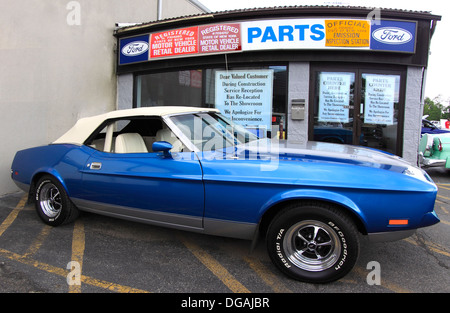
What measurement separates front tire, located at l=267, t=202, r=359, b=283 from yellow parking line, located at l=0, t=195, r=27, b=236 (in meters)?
3.30

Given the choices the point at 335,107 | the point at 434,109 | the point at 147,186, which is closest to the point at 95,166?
the point at 147,186

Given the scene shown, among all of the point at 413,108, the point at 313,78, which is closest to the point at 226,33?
the point at 313,78

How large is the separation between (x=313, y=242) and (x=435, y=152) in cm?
634

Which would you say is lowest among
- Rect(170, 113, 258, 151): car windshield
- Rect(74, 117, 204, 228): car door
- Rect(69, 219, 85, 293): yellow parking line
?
Rect(69, 219, 85, 293): yellow parking line

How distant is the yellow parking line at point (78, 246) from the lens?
2.53m

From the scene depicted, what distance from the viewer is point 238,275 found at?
108 inches

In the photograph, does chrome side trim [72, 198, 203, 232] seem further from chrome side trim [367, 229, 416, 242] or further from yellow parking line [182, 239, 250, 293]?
chrome side trim [367, 229, 416, 242]

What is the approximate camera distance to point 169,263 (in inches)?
116

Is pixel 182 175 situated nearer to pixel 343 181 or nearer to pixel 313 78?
pixel 343 181

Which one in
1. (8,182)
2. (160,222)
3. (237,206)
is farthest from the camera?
(8,182)

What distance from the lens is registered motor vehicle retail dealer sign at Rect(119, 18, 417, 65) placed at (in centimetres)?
631

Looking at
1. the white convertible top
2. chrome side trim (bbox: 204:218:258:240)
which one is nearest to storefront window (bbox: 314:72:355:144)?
the white convertible top

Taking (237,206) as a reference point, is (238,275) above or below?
below

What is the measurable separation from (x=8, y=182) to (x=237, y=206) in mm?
4915
